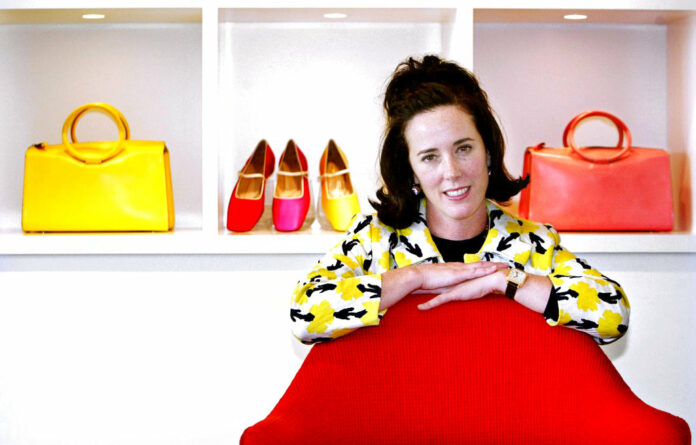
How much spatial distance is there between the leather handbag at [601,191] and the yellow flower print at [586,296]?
0.76 meters

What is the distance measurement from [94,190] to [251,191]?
0.39 meters

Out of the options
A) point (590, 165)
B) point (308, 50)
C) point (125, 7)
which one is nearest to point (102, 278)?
point (125, 7)

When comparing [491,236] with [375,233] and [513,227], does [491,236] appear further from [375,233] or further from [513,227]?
[375,233]

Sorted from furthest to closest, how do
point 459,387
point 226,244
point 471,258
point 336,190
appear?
point 336,190 < point 226,244 < point 471,258 < point 459,387

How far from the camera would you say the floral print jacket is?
1.27m

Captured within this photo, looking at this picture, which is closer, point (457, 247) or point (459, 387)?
point (459, 387)

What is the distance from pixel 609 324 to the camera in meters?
1.29

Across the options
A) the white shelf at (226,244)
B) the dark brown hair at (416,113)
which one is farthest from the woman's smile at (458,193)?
the white shelf at (226,244)

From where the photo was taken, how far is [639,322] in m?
2.06

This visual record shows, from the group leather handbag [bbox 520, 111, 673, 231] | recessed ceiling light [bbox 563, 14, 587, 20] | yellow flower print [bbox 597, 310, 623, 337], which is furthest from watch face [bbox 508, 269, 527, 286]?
recessed ceiling light [bbox 563, 14, 587, 20]

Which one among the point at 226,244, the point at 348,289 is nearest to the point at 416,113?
the point at 348,289

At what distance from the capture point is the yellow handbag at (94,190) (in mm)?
2053

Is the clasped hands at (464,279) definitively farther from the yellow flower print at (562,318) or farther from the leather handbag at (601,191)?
the leather handbag at (601,191)

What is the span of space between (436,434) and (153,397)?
1062 millimetres
